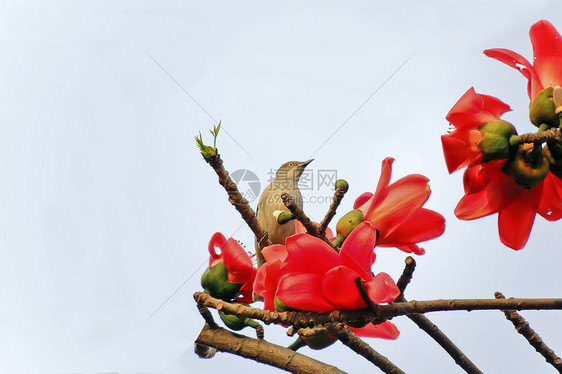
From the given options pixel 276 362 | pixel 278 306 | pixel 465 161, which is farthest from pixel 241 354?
pixel 465 161

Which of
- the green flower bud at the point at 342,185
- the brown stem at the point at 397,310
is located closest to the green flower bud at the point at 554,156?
the brown stem at the point at 397,310

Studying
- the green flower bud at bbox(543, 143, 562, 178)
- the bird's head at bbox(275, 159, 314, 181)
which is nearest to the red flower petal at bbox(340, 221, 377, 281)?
the green flower bud at bbox(543, 143, 562, 178)

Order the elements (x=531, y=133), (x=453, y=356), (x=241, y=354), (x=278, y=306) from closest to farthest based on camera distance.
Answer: (x=531, y=133) < (x=278, y=306) < (x=453, y=356) < (x=241, y=354)

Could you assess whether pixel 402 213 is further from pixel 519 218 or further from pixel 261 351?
pixel 261 351

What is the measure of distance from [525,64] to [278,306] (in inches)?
15.9

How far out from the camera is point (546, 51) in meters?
0.66

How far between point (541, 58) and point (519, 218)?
19cm

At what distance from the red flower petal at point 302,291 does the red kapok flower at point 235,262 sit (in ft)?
1.14

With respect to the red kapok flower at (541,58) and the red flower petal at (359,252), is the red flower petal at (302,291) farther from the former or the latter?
the red kapok flower at (541,58)

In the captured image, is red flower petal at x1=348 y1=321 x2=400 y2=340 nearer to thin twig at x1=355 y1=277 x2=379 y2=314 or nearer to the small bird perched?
thin twig at x1=355 y1=277 x2=379 y2=314

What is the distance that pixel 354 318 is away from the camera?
66cm

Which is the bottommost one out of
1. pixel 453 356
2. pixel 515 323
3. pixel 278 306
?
pixel 278 306

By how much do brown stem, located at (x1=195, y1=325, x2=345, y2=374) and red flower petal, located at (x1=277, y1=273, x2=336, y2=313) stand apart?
32cm

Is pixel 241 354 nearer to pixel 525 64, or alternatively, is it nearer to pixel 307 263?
pixel 307 263
